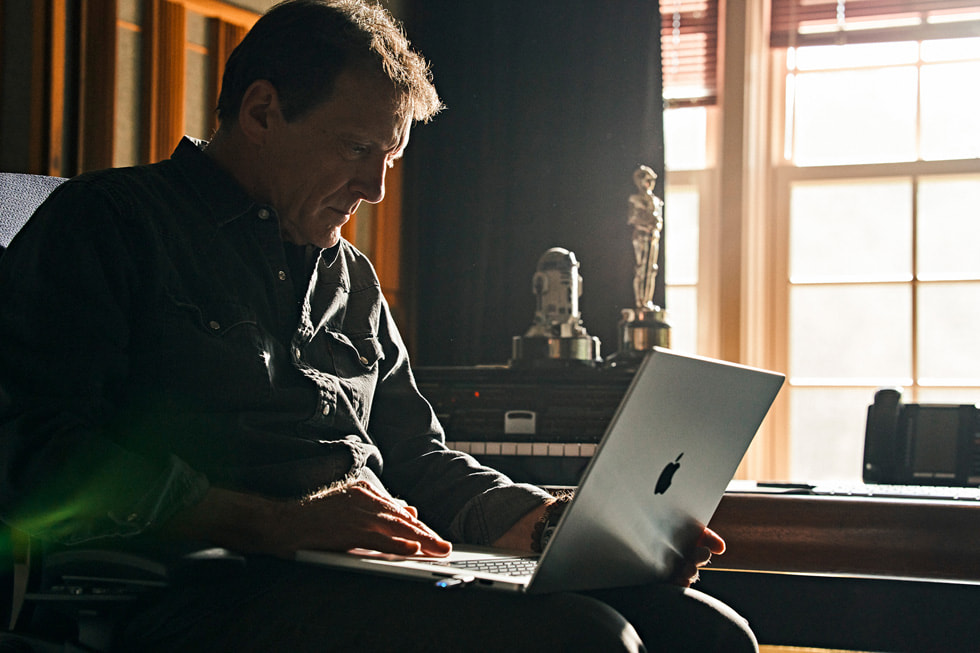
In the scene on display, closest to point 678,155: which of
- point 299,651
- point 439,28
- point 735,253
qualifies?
point 735,253

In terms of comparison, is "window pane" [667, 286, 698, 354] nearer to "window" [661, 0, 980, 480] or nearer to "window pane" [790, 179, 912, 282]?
"window" [661, 0, 980, 480]

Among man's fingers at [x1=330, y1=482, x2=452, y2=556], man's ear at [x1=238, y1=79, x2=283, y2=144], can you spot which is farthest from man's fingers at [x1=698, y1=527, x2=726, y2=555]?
Answer: man's ear at [x1=238, y1=79, x2=283, y2=144]

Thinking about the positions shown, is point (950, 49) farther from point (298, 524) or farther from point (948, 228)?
point (298, 524)

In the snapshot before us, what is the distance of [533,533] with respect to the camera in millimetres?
1177

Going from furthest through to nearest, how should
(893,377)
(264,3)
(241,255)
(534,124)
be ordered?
(534,124) < (893,377) < (264,3) < (241,255)

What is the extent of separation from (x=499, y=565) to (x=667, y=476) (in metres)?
0.21

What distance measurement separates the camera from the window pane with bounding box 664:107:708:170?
2867 millimetres

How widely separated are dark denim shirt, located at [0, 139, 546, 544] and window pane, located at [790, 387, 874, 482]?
5.60ft

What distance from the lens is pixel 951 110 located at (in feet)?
8.64

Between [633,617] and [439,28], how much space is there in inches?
93.6

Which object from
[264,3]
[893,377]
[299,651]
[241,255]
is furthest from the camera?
[893,377]

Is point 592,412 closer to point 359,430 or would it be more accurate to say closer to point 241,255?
point 359,430

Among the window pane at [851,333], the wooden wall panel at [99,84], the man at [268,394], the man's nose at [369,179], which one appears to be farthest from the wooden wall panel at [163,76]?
the window pane at [851,333]

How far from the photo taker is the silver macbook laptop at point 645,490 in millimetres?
798
